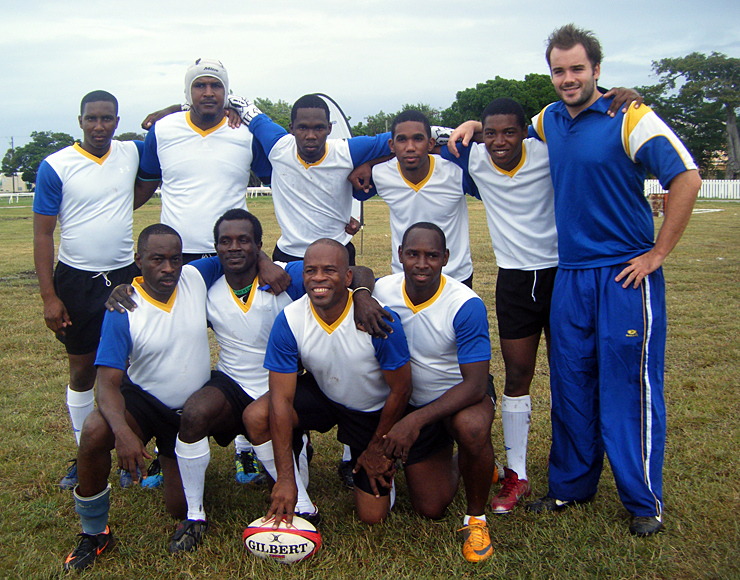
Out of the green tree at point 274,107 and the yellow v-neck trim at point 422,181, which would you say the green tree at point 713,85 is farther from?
the yellow v-neck trim at point 422,181

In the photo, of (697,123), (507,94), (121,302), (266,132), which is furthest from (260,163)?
(697,123)

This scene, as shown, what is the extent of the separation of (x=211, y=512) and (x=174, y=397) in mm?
742

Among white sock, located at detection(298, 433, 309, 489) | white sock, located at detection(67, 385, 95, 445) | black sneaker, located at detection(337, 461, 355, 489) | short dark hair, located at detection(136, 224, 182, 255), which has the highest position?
short dark hair, located at detection(136, 224, 182, 255)

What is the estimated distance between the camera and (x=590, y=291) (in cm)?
334

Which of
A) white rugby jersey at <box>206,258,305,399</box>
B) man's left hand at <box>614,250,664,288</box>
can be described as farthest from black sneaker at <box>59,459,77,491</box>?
man's left hand at <box>614,250,664,288</box>

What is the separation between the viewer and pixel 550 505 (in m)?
3.51

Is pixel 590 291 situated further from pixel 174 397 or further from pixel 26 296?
pixel 26 296

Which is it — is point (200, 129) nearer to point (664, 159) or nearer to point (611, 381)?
point (664, 159)

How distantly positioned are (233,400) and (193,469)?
16.7 inches

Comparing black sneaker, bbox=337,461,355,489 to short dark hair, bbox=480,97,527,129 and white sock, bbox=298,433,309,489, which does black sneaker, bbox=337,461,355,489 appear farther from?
short dark hair, bbox=480,97,527,129

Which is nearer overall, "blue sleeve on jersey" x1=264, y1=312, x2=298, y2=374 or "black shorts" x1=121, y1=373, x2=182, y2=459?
"blue sleeve on jersey" x1=264, y1=312, x2=298, y2=374

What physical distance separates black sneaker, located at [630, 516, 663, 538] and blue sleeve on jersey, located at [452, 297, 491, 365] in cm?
117

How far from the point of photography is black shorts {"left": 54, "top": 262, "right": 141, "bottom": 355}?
4.14 meters

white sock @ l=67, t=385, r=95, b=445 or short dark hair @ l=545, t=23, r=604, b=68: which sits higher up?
short dark hair @ l=545, t=23, r=604, b=68
